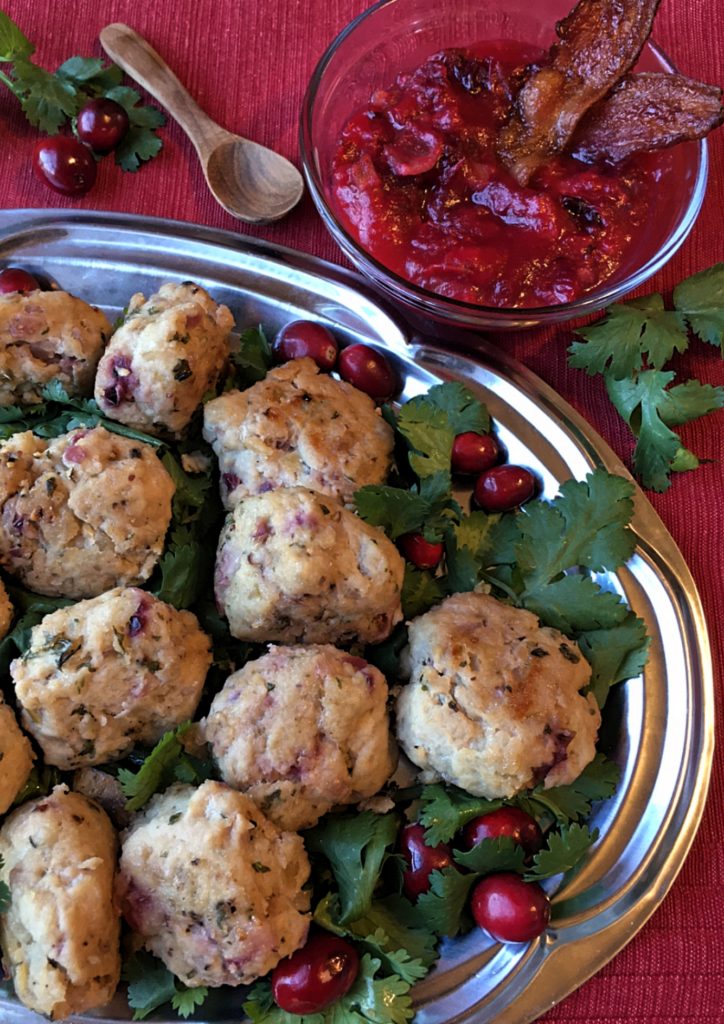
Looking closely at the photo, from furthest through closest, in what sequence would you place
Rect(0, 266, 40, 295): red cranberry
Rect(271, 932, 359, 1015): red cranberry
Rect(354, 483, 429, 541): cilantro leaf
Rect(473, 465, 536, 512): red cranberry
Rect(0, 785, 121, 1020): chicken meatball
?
Rect(0, 266, 40, 295): red cranberry
Rect(473, 465, 536, 512): red cranberry
Rect(354, 483, 429, 541): cilantro leaf
Rect(271, 932, 359, 1015): red cranberry
Rect(0, 785, 121, 1020): chicken meatball

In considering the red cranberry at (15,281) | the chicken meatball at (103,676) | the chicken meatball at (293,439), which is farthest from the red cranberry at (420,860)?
the red cranberry at (15,281)

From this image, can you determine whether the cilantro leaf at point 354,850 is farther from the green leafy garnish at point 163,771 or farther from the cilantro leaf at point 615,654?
the cilantro leaf at point 615,654

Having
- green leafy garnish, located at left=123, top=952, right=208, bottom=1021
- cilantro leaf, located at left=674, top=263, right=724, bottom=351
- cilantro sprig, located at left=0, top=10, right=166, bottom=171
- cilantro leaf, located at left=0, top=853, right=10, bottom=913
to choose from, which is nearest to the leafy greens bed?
green leafy garnish, located at left=123, top=952, right=208, bottom=1021

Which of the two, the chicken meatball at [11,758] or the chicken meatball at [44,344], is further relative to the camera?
the chicken meatball at [44,344]

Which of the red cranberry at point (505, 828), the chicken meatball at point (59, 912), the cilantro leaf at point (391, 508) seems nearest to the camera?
the chicken meatball at point (59, 912)

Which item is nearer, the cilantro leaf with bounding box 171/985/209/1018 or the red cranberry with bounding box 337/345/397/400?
the cilantro leaf with bounding box 171/985/209/1018

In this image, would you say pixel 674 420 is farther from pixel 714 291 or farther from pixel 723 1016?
pixel 723 1016

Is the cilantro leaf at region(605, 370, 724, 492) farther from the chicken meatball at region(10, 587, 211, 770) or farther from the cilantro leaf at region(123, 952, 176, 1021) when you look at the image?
the cilantro leaf at region(123, 952, 176, 1021)
